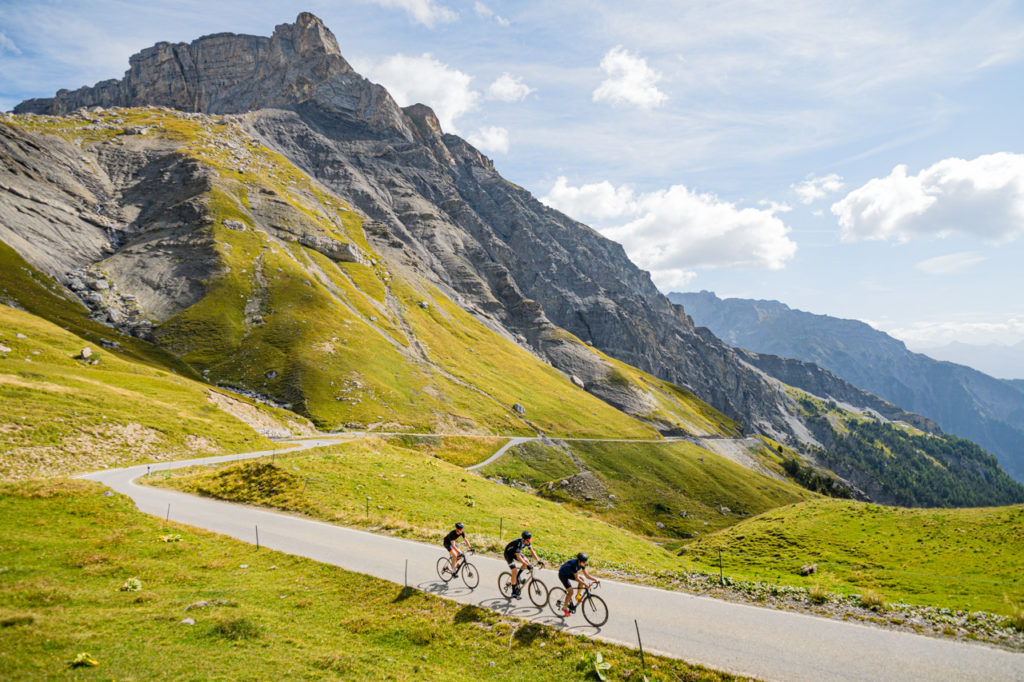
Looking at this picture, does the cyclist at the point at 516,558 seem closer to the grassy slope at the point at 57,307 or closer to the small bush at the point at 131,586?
the small bush at the point at 131,586

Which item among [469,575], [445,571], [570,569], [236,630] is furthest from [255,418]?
[570,569]

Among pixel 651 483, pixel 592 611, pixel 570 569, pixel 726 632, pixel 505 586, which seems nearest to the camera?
pixel 726 632

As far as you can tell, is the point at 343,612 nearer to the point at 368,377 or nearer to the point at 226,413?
the point at 226,413

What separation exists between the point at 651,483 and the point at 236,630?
10975cm

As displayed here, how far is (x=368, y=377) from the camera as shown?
108 meters

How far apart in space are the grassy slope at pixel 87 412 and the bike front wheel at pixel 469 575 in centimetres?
4030

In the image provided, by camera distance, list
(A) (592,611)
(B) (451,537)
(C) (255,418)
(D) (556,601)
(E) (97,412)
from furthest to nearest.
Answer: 1. (C) (255,418)
2. (E) (97,412)
3. (B) (451,537)
4. (D) (556,601)
5. (A) (592,611)

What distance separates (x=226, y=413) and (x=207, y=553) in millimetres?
55913

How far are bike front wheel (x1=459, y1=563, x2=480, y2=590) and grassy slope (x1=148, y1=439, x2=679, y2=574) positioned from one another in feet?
19.7

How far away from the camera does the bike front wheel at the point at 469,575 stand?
22.1 metres

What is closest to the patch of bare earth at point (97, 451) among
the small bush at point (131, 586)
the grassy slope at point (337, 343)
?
the small bush at point (131, 586)

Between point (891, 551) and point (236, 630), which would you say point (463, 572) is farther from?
point (891, 551)

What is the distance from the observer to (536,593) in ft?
66.0

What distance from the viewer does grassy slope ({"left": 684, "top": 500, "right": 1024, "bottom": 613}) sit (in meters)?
29.9
